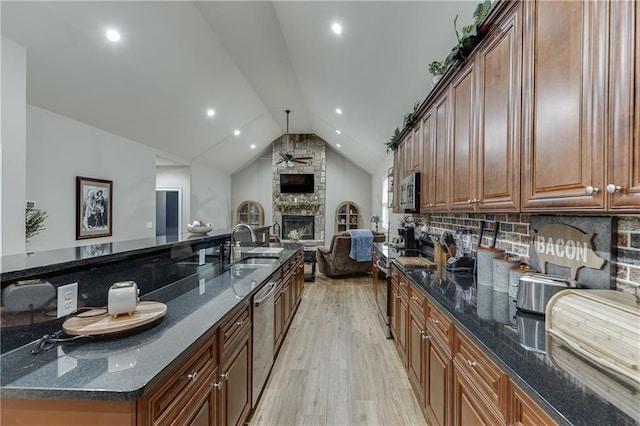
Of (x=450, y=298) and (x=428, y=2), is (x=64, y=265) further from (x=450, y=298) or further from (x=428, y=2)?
(x=428, y=2)

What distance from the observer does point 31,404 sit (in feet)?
2.77

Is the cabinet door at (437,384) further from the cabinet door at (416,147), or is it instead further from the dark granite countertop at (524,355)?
the cabinet door at (416,147)

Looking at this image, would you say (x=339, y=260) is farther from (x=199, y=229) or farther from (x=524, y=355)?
(x=524, y=355)

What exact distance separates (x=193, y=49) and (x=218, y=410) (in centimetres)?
437

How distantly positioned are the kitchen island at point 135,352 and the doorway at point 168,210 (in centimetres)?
617

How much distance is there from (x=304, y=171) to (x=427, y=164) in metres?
7.23

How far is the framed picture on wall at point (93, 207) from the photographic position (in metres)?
4.21

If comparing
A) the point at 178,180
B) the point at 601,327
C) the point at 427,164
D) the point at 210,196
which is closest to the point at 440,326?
the point at 601,327

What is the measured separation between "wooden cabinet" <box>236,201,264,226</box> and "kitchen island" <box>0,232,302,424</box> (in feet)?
26.4

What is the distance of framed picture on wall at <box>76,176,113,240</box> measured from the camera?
421cm

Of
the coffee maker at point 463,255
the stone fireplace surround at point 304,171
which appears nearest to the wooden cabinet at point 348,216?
the stone fireplace surround at point 304,171

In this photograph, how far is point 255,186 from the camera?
10.1m

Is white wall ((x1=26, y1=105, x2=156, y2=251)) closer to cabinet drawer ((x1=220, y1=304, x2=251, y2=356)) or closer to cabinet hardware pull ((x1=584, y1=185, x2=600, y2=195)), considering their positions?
cabinet drawer ((x1=220, y1=304, x2=251, y2=356))

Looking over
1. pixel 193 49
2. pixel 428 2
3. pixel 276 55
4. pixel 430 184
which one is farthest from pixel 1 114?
pixel 430 184
